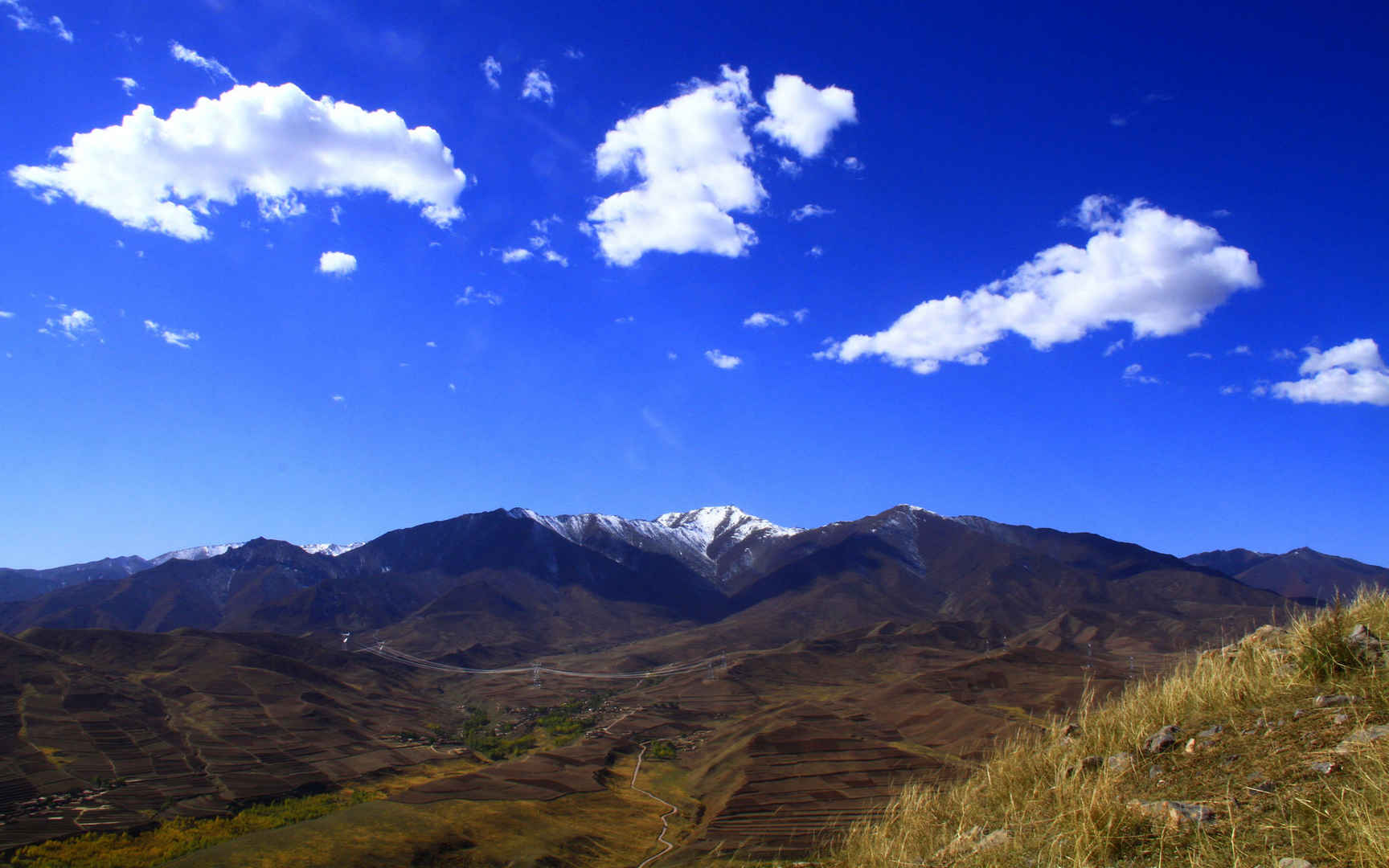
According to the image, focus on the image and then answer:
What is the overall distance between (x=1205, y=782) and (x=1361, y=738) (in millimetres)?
1108

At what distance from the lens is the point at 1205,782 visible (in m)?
6.23

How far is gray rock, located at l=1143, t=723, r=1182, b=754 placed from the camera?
739 centimetres

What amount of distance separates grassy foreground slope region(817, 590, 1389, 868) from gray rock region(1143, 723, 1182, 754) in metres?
0.02

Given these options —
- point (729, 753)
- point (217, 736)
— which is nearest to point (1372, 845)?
point (729, 753)

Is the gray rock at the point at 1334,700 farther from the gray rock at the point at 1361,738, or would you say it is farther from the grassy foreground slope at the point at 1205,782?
the gray rock at the point at 1361,738

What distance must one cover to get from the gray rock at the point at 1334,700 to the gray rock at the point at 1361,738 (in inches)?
27.9

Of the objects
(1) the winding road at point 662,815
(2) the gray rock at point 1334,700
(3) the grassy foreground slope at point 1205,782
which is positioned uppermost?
(2) the gray rock at point 1334,700

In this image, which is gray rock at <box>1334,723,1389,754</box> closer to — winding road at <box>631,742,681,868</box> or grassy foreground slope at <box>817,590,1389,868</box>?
grassy foreground slope at <box>817,590,1389,868</box>

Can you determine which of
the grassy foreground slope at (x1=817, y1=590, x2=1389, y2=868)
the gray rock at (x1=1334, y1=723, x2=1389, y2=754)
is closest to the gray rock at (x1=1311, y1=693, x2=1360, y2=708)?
the grassy foreground slope at (x1=817, y1=590, x2=1389, y2=868)

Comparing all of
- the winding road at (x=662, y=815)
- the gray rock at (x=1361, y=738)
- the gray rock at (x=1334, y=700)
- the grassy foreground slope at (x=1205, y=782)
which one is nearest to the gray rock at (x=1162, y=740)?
A: the grassy foreground slope at (x=1205, y=782)

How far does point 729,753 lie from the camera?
82.0 metres

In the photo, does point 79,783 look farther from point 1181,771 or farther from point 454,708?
point 1181,771

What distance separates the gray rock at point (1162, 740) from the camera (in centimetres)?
739

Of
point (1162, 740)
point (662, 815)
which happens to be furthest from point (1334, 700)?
point (662, 815)
